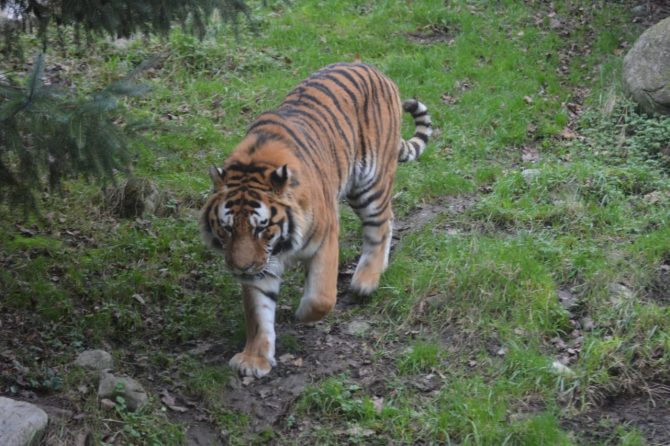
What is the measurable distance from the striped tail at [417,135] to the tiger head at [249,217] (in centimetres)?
243

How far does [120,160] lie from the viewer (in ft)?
15.2

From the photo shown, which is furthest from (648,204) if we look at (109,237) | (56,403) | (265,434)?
→ (56,403)

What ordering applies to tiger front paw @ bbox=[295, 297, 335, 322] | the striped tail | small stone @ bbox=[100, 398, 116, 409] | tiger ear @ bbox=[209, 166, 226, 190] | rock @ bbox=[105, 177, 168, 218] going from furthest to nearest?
the striped tail, rock @ bbox=[105, 177, 168, 218], tiger front paw @ bbox=[295, 297, 335, 322], tiger ear @ bbox=[209, 166, 226, 190], small stone @ bbox=[100, 398, 116, 409]

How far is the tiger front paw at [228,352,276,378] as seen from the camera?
5475 millimetres

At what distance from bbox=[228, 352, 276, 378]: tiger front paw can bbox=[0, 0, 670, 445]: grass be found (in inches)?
8.5

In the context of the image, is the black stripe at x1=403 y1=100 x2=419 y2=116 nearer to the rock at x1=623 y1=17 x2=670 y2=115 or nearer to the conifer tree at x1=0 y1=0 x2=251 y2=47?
the conifer tree at x1=0 y1=0 x2=251 y2=47

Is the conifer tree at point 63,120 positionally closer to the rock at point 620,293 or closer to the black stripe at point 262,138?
the black stripe at point 262,138

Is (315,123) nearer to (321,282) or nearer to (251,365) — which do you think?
(321,282)

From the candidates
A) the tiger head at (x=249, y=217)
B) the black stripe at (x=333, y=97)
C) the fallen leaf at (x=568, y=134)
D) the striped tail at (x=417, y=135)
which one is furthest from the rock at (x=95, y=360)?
the fallen leaf at (x=568, y=134)

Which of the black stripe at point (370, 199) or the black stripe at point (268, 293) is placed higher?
the black stripe at point (370, 199)

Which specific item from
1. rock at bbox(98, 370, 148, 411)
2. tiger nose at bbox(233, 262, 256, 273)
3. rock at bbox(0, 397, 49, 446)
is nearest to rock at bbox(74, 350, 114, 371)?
rock at bbox(98, 370, 148, 411)

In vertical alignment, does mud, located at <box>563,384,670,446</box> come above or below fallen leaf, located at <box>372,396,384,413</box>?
above

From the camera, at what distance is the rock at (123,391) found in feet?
16.1

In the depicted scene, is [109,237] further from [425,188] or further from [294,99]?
[425,188]
